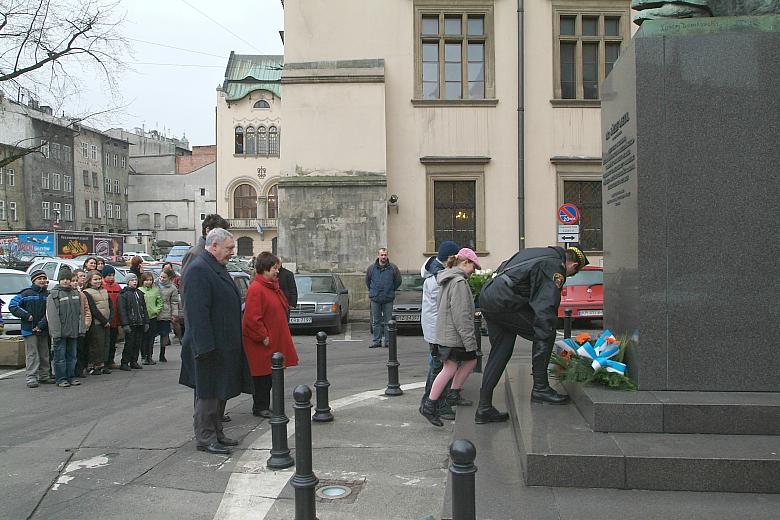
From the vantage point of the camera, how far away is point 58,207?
69.8 meters

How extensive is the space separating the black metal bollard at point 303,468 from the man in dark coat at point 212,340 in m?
1.72

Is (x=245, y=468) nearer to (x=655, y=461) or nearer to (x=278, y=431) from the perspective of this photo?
(x=278, y=431)

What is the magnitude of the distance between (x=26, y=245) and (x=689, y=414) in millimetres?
40965

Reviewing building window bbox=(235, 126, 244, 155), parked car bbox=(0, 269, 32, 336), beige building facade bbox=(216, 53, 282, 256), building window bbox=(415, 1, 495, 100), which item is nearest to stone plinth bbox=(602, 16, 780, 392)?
parked car bbox=(0, 269, 32, 336)

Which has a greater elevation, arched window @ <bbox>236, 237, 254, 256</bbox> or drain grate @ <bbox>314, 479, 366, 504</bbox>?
arched window @ <bbox>236, 237, 254, 256</bbox>

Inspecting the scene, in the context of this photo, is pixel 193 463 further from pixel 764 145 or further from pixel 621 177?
pixel 764 145

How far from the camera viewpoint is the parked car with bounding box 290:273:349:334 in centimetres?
1667

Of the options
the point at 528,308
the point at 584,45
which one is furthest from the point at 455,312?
the point at 584,45

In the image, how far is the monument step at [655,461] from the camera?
15.2 ft

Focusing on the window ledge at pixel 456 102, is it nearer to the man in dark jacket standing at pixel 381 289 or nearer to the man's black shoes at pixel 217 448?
the man in dark jacket standing at pixel 381 289

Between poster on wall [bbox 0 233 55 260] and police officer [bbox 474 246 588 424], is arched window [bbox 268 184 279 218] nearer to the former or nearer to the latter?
poster on wall [bbox 0 233 55 260]

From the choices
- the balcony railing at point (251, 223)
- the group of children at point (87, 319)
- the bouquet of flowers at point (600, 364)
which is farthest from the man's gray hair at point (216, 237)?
the balcony railing at point (251, 223)

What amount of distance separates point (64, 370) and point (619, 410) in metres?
8.06

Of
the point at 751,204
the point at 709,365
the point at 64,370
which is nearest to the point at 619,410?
the point at 709,365
